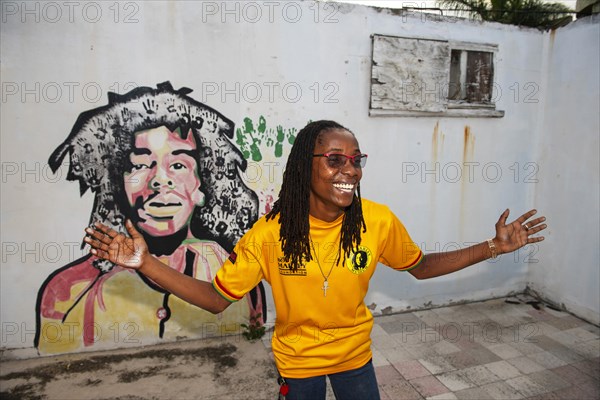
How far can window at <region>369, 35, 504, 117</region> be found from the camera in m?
4.73

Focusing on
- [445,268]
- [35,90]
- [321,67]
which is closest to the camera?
[445,268]

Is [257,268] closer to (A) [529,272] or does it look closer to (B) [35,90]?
(B) [35,90]

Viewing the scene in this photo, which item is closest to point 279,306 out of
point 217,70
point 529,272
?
point 217,70

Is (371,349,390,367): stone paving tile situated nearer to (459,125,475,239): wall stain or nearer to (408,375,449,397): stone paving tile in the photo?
(408,375,449,397): stone paving tile

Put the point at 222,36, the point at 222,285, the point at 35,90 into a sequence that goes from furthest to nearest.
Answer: the point at 222,36 → the point at 35,90 → the point at 222,285

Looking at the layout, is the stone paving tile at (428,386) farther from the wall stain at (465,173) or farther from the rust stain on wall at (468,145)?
the rust stain on wall at (468,145)

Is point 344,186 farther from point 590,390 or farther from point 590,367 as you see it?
point 590,367

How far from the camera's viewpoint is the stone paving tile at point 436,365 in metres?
3.94

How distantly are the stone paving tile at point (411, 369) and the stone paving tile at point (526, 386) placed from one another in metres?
0.60

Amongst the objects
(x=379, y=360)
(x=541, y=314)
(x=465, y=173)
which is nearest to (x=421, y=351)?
(x=379, y=360)

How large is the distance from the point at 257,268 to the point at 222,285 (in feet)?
0.61

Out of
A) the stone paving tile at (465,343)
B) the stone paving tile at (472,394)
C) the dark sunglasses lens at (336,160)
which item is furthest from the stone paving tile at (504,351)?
the dark sunglasses lens at (336,160)

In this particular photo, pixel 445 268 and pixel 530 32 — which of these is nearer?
pixel 445 268

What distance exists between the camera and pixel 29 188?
3.91 meters
